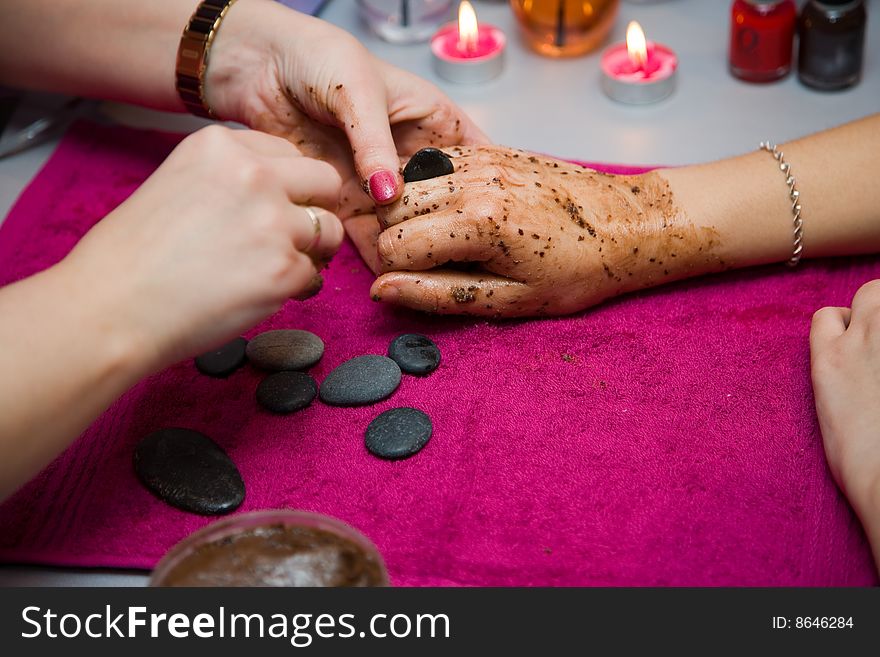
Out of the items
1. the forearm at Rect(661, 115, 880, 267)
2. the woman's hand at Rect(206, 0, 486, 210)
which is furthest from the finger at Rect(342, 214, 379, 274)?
the forearm at Rect(661, 115, 880, 267)

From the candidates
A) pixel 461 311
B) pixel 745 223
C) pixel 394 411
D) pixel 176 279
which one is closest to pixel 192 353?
pixel 176 279

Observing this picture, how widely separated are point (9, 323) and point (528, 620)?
506mm

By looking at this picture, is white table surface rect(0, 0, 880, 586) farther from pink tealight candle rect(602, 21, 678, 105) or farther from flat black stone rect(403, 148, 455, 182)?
flat black stone rect(403, 148, 455, 182)

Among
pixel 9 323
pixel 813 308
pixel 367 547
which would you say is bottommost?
pixel 813 308

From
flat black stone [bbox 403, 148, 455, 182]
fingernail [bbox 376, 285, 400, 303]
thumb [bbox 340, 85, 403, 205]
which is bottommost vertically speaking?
fingernail [bbox 376, 285, 400, 303]

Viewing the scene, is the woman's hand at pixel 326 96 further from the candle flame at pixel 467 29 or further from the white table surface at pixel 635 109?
the candle flame at pixel 467 29

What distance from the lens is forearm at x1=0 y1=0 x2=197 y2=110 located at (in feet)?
4.22

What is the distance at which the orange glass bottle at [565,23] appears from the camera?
61.7 inches

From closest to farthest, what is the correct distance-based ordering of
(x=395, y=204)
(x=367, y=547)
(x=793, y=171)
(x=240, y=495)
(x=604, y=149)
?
1. (x=367, y=547)
2. (x=240, y=495)
3. (x=395, y=204)
4. (x=793, y=171)
5. (x=604, y=149)

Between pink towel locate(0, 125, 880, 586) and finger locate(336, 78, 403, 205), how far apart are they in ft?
0.58

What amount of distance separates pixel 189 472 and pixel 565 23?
3.41ft

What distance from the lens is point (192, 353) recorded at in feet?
2.79

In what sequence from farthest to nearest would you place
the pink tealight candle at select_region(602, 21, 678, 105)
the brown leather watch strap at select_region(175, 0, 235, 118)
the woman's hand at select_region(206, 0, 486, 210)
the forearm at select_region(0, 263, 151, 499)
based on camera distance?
1. the pink tealight candle at select_region(602, 21, 678, 105)
2. the brown leather watch strap at select_region(175, 0, 235, 118)
3. the woman's hand at select_region(206, 0, 486, 210)
4. the forearm at select_region(0, 263, 151, 499)

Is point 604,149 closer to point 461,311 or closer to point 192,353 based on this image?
point 461,311
